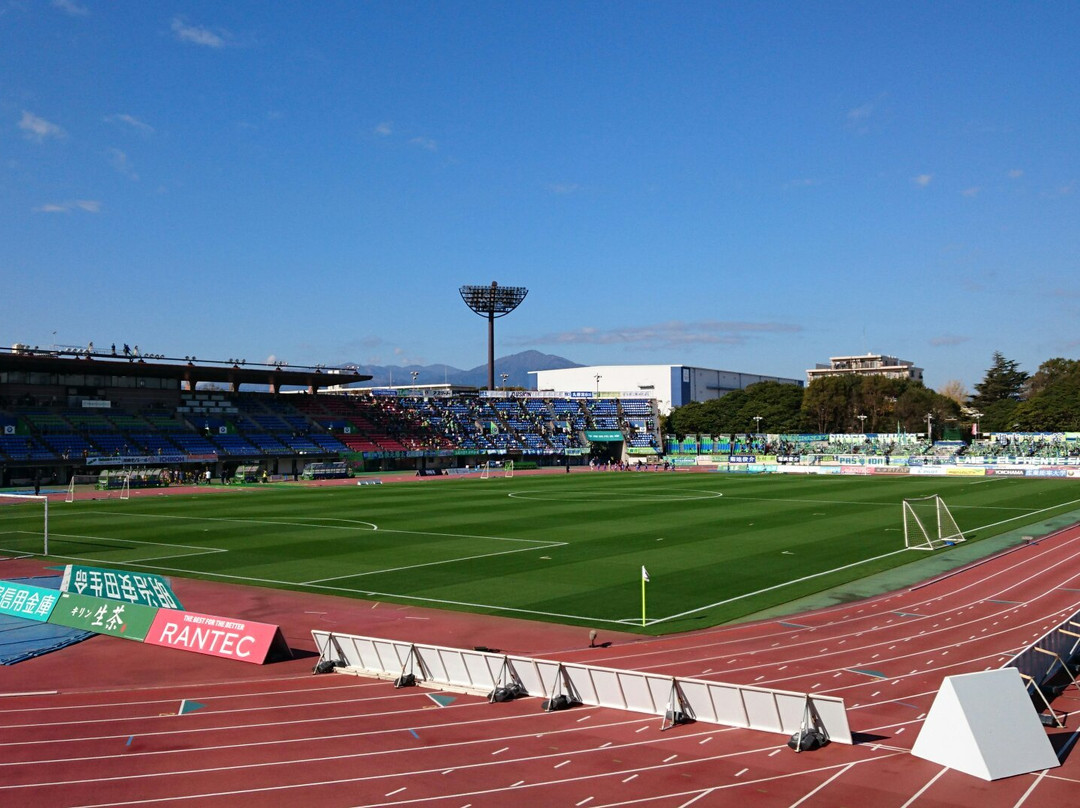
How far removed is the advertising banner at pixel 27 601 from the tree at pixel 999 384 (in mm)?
165546

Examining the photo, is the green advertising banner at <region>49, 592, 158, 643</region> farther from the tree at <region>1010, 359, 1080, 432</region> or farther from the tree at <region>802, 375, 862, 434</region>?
the tree at <region>802, 375, 862, 434</region>

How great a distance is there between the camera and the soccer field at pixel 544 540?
28672 millimetres

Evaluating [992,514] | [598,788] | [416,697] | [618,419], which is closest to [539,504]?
[992,514]

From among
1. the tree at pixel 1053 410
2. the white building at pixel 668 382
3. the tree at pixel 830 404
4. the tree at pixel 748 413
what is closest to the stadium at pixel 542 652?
the tree at pixel 1053 410

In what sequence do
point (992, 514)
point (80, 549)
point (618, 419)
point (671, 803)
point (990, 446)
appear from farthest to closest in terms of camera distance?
point (618, 419) → point (990, 446) → point (992, 514) → point (80, 549) → point (671, 803)

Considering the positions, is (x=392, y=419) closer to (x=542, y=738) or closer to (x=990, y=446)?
(x=990, y=446)

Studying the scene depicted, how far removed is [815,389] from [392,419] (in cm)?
7073

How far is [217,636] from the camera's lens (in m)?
21.3

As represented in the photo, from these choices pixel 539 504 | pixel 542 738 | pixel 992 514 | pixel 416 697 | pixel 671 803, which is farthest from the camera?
pixel 539 504

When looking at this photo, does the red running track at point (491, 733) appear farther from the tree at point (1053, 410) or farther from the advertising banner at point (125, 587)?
the tree at point (1053, 410)

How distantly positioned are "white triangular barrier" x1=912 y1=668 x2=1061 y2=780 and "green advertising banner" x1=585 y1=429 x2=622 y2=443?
4583 inches

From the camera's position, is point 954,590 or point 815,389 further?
point 815,389

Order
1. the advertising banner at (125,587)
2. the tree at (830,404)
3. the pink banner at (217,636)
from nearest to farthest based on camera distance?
1. the pink banner at (217,636)
2. the advertising banner at (125,587)
3. the tree at (830,404)

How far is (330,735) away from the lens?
1543 centimetres
